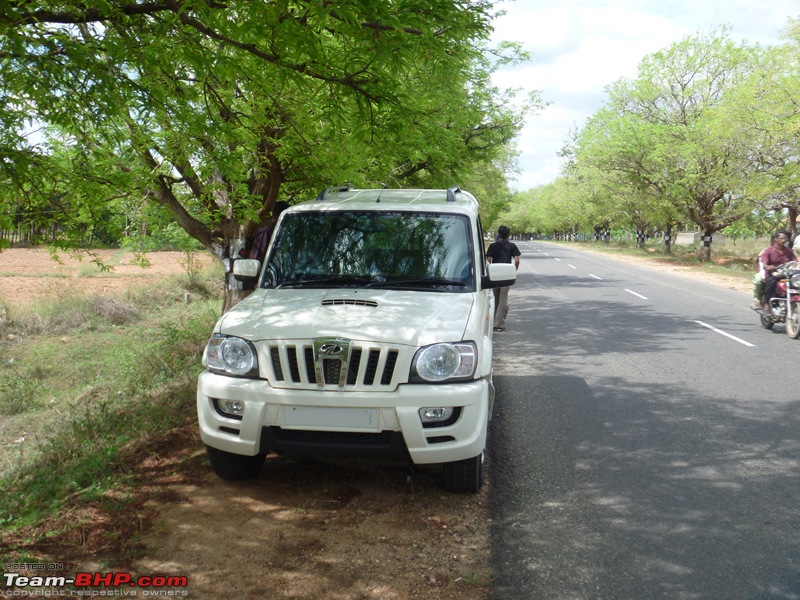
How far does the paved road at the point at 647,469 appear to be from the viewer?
3461mm

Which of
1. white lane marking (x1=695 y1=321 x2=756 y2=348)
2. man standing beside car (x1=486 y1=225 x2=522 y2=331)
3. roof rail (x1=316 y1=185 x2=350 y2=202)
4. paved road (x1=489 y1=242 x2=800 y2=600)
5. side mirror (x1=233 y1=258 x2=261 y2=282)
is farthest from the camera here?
man standing beside car (x1=486 y1=225 x2=522 y2=331)

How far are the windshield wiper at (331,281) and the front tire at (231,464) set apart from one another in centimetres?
135

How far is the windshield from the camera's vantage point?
16.4 feet

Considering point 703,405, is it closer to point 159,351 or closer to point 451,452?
point 451,452

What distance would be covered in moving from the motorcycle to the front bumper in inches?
359

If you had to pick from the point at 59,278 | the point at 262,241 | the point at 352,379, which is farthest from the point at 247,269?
the point at 59,278

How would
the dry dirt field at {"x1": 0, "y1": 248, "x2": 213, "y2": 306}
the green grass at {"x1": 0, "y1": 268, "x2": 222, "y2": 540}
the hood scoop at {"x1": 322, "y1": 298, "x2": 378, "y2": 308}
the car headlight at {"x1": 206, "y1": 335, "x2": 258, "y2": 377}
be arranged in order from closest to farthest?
the car headlight at {"x1": 206, "y1": 335, "x2": 258, "y2": 377} < the hood scoop at {"x1": 322, "y1": 298, "x2": 378, "y2": 308} < the green grass at {"x1": 0, "y1": 268, "x2": 222, "y2": 540} < the dry dirt field at {"x1": 0, "y1": 248, "x2": 213, "y2": 306}

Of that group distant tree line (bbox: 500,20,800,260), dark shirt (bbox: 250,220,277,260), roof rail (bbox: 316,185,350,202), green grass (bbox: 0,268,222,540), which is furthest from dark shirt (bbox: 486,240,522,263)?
distant tree line (bbox: 500,20,800,260)

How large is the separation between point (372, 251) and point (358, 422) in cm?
166

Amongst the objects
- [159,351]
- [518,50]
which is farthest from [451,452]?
[518,50]

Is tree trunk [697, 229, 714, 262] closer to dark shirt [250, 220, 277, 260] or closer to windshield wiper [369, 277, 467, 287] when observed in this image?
dark shirt [250, 220, 277, 260]

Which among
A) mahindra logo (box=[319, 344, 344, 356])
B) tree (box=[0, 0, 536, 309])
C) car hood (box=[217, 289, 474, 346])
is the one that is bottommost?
mahindra logo (box=[319, 344, 344, 356])

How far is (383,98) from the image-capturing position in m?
5.29

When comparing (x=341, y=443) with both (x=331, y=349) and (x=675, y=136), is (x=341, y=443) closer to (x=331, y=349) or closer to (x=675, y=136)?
(x=331, y=349)
